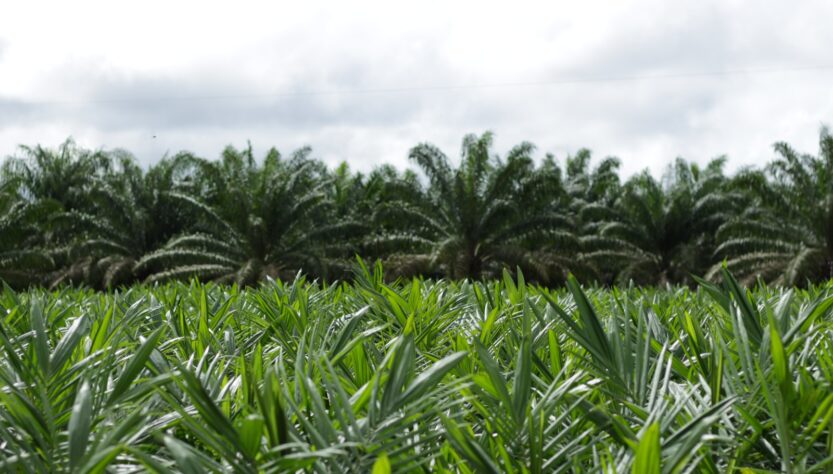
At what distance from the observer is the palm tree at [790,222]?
764 inches

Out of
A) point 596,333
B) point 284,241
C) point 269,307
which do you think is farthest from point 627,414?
point 284,241

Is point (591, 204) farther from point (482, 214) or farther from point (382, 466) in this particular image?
point (382, 466)

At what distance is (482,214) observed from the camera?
21.3 m

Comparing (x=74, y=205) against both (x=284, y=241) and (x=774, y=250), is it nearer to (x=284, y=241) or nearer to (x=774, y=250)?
(x=284, y=241)

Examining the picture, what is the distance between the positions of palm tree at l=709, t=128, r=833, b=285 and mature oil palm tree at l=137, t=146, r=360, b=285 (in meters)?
10.7

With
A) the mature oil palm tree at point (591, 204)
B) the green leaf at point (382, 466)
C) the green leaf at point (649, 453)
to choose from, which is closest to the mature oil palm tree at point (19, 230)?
the mature oil palm tree at point (591, 204)

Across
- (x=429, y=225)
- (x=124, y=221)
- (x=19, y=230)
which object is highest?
(x=429, y=225)

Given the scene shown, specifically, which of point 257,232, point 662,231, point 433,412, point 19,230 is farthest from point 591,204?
point 433,412

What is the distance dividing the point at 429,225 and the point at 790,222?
9579mm

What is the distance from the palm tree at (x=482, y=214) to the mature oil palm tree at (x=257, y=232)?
6.47ft

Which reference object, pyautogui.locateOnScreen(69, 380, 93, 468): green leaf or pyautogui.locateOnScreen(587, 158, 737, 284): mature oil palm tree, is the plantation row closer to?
pyautogui.locateOnScreen(587, 158, 737, 284): mature oil palm tree

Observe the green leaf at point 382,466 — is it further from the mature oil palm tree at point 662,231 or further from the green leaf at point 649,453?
the mature oil palm tree at point 662,231

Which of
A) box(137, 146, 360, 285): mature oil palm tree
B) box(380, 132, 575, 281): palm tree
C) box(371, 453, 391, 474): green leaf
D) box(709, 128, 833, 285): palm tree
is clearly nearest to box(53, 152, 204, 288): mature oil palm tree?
box(137, 146, 360, 285): mature oil palm tree

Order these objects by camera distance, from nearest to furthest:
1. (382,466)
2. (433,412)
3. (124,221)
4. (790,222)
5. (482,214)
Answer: (382,466) < (433,412) < (790,222) < (482,214) < (124,221)
